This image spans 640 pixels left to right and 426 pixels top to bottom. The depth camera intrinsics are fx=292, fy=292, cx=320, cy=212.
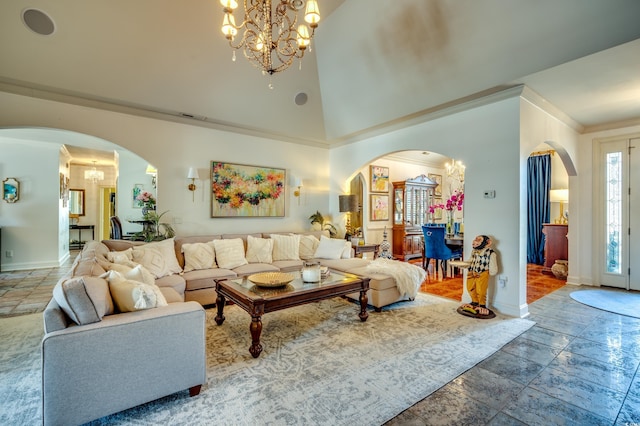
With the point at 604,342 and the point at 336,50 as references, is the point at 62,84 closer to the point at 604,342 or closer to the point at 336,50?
the point at 336,50

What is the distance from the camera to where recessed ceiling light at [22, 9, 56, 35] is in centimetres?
309

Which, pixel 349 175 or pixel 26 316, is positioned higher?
pixel 349 175

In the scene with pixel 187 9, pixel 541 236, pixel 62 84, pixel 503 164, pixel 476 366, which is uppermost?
pixel 187 9

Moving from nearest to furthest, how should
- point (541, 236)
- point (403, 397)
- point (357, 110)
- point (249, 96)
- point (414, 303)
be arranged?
point (403, 397) < point (414, 303) < point (249, 96) < point (357, 110) < point (541, 236)

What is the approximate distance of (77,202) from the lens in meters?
9.30

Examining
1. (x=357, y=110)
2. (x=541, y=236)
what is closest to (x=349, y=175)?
(x=357, y=110)

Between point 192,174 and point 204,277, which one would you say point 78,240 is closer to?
point 192,174

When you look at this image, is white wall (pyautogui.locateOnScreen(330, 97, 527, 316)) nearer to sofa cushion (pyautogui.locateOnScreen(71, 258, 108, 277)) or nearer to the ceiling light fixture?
sofa cushion (pyautogui.locateOnScreen(71, 258, 108, 277))

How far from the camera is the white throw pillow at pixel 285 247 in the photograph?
502cm

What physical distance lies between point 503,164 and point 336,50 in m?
2.86

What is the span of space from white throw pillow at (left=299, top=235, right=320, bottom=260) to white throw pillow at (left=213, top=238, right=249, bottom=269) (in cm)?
114

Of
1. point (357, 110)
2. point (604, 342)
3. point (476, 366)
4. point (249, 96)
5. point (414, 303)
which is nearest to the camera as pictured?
point (476, 366)

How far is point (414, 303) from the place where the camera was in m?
4.13

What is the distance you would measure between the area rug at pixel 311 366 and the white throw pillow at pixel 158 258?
83 cm
